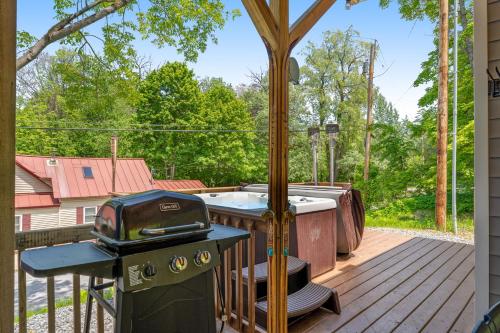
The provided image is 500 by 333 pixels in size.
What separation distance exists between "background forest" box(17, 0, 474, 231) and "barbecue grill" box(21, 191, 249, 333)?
69.5 inches

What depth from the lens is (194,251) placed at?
4.09 feet

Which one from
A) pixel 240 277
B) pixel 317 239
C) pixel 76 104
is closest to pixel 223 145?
pixel 76 104

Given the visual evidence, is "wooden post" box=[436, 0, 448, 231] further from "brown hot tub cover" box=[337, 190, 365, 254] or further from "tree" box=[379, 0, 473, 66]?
"brown hot tub cover" box=[337, 190, 365, 254]

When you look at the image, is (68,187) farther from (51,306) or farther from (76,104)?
(51,306)

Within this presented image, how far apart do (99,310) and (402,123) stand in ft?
34.3

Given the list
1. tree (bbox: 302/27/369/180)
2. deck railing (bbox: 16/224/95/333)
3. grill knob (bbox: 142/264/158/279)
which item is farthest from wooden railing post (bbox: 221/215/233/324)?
tree (bbox: 302/27/369/180)

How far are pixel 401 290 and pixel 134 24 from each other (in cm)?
562

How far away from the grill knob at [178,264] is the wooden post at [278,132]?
1.66 feet

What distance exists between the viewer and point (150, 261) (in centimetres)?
112

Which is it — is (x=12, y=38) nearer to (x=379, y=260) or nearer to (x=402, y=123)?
(x=379, y=260)

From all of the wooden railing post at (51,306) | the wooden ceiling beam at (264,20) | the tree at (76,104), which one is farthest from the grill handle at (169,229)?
the tree at (76,104)

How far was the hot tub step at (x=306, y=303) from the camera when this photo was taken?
6.66 ft

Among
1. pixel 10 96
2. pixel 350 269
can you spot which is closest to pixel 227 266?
pixel 10 96

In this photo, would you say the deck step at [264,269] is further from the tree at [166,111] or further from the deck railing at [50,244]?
the tree at [166,111]
